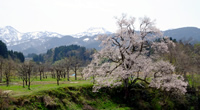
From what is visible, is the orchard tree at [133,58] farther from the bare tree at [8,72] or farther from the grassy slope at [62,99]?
the bare tree at [8,72]

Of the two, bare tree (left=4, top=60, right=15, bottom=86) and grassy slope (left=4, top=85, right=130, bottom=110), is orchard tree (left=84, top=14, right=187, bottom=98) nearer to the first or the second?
grassy slope (left=4, top=85, right=130, bottom=110)

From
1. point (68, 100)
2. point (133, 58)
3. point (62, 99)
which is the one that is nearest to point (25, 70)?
point (62, 99)

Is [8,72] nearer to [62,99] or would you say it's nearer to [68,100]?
[62,99]

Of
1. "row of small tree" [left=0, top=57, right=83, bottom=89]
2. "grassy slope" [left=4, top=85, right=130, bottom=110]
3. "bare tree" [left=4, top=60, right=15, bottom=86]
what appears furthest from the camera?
"bare tree" [left=4, top=60, right=15, bottom=86]

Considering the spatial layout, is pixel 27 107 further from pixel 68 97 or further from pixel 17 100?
pixel 68 97

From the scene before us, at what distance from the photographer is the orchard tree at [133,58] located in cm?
2633

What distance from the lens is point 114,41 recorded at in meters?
28.8

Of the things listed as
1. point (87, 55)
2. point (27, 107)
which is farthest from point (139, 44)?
point (87, 55)

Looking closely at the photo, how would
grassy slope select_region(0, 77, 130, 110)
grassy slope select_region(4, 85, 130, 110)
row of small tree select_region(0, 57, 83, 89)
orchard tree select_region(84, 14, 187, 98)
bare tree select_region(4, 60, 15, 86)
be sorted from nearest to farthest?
grassy slope select_region(0, 77, 130, 110) → grassy slope select_region(4, 85, 130, 110) → orchard tree select_region(84, 14, 187, 98) → row of small tree select_region(0, 57, 83, 89) → bare tree select_region(4, 60, 15, 86)

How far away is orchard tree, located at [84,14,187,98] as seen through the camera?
26.3 metres

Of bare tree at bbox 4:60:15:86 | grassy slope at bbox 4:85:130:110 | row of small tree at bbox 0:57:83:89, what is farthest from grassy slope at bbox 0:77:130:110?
bare tree at bbox 4:60:15:86

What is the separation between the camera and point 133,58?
86.1 feet

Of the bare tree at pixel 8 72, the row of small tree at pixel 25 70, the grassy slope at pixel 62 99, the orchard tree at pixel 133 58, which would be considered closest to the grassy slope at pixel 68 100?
the grassy slope at pixel 62 99

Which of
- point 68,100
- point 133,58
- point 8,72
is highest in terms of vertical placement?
point 133,58
